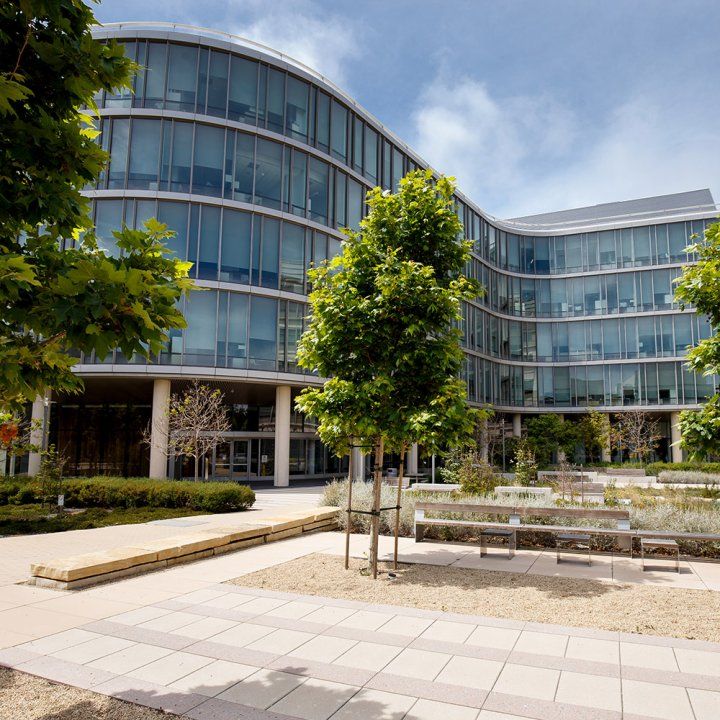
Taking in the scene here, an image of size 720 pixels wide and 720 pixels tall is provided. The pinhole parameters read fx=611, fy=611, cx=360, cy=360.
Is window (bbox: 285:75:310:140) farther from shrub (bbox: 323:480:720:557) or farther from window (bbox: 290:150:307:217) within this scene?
shrub (bbox: 323:480:720:557)

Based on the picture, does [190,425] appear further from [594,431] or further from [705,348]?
[594,431]

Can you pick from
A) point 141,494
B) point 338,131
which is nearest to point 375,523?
point 141,494

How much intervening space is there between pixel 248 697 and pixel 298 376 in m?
25.3

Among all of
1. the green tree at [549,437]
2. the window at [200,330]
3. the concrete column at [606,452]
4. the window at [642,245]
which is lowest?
the concrete column at [606,452]

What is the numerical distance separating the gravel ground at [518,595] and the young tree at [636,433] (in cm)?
3753

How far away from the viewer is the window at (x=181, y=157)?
28812 millimetres

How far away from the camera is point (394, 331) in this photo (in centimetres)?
1027

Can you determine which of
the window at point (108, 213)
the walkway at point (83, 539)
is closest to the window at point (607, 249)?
the window at point (108, 213)

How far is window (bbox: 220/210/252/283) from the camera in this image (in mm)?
29219

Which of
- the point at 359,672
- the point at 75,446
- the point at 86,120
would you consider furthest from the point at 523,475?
the point at 75,446

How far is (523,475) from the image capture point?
2314 centimetres

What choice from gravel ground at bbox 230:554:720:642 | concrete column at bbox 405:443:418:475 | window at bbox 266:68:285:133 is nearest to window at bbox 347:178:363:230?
window at bbox 266:68:285:133

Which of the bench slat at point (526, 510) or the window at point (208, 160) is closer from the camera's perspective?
the bench slat at point (526, 510)

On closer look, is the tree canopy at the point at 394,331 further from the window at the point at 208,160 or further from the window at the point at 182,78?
the window at the point at 182,78
